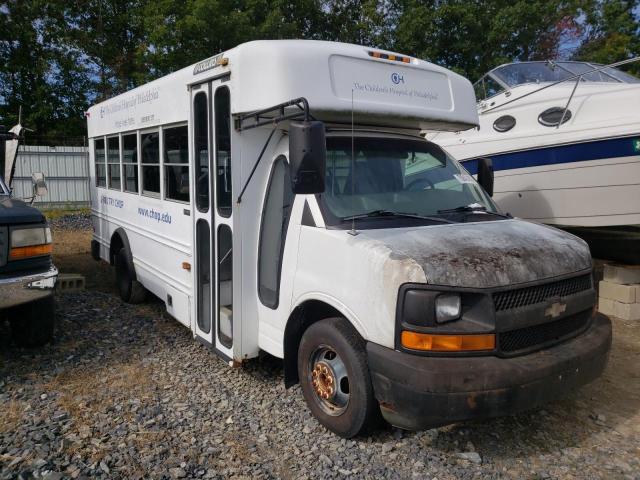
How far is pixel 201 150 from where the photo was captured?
15.1 feet

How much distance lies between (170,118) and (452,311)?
3.39m

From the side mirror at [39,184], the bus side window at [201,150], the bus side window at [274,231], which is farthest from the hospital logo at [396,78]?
the side mirror at [39,184]

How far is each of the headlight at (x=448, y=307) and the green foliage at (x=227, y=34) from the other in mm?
15526

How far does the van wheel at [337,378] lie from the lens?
3254mm

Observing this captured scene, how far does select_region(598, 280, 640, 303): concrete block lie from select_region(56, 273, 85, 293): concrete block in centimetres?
669

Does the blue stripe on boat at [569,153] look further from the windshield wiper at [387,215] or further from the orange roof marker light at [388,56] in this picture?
the windshield wiper at [387,215]

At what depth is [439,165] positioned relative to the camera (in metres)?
4.34

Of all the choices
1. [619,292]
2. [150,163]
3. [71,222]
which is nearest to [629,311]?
[619,292]

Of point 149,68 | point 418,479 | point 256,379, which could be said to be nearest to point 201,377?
point 256,379

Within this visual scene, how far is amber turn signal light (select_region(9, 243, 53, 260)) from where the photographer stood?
4.29 meters

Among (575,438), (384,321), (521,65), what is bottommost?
(575,438)

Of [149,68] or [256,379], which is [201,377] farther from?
[149,68]

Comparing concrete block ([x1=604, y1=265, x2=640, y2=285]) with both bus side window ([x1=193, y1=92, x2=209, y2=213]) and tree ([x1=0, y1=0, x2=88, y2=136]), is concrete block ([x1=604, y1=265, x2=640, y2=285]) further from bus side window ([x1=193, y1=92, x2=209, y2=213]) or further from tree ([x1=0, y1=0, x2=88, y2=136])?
tree ([x1=0, y1=0, x2=88, y2=136])

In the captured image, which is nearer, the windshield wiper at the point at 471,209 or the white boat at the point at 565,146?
the windshield wiper at the point at 471,209
